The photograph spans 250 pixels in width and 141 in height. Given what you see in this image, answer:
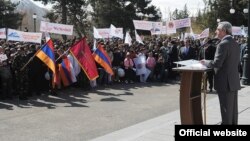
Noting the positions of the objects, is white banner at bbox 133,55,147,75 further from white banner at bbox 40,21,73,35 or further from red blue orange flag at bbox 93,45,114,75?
white banner at bbox 40,21,73,35

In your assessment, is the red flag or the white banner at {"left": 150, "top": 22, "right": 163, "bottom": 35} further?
the white banner at {"left": 150, "top": 22, "right": 163, "bottom": 35}

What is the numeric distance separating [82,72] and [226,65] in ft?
30.8

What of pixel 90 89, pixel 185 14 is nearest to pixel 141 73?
pixel 90 89

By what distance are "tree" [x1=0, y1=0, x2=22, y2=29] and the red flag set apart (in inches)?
1024

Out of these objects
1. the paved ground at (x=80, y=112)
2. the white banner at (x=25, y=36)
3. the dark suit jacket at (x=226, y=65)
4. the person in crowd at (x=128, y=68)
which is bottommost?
the paved ground at (x=80, y=112)

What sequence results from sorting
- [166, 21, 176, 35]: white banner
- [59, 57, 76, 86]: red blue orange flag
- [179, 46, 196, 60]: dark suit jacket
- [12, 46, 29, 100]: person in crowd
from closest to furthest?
1. [12, 46, 29, 100]: person in crowd
2. [59, 57, 76, 86]: red blue orange flag
3. [179, 46, 196, 60]: dark suit jacket
4. [166, 21, 176, 35]: white banner

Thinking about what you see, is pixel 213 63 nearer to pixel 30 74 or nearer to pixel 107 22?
pixel 30 74

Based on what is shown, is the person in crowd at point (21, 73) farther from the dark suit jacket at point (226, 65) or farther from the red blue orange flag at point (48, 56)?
the dark suit jacket at point (226, 65)

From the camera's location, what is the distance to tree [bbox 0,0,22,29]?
129 feet

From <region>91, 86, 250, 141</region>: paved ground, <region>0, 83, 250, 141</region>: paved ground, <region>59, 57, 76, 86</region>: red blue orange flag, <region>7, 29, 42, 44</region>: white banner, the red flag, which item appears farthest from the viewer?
<region>7, 29, 42, 44</region>: white banner

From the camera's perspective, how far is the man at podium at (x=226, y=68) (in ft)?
23.7

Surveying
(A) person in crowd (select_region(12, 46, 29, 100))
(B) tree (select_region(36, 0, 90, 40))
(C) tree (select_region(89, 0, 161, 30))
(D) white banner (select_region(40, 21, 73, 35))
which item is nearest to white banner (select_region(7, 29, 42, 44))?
(D) white banner (select_region(40, 21, 73, 35))

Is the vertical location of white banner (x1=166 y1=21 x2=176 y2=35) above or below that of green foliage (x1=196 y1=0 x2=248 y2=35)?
below

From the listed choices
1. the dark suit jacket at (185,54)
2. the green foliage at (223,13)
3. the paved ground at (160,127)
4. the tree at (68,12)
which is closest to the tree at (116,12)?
the tree at (68,12)
